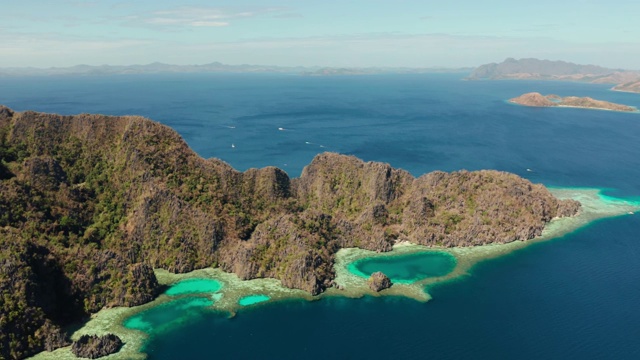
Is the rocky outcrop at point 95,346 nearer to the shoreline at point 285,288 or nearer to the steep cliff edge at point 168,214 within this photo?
the shoreline at point 285,288

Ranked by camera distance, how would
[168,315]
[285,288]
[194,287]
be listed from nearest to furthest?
[168,315] < [285,288] < [194,287]

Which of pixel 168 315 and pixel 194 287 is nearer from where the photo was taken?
pixel 168 315

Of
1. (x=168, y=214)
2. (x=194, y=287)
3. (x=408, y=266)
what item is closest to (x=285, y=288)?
(x=194, y=287)

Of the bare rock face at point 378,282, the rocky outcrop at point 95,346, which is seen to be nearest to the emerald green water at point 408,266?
the bare rock face at point 378,282

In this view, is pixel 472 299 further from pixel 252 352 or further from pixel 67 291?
pixel 67 291

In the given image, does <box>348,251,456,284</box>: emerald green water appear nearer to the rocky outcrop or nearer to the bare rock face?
the bare rock face

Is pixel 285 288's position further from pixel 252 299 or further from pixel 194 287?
pixel 194 287

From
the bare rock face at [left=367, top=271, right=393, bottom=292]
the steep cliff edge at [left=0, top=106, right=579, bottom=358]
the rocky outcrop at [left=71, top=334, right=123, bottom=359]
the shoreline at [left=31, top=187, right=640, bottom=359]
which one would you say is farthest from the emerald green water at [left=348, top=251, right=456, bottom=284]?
the rocky outcrop at [left=71, top=334, right=123, bottom=359]

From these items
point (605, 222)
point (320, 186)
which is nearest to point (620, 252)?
point (605, 222)
